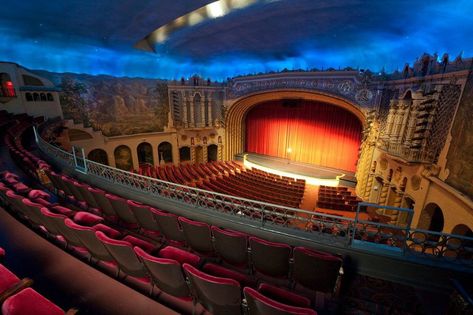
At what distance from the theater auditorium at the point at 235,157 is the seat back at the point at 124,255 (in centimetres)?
2

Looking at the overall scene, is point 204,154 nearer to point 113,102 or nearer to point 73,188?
point 113,102

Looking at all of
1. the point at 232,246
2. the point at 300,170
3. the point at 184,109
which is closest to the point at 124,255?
the point at 232,246

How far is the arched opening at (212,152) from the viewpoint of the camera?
18.1 m

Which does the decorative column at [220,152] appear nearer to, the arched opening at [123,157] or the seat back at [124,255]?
the arched opening at [123,157]

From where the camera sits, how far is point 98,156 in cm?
1470

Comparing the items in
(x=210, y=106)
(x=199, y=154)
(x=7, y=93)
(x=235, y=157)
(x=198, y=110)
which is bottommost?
(x=235, y=157)

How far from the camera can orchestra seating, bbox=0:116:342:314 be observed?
6.58ft

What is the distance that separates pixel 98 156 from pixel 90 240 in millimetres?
14968

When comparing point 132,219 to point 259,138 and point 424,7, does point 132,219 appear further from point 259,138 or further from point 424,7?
point 259,138

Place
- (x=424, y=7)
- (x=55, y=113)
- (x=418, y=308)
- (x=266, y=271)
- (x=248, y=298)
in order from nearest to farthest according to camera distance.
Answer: (x=248, y=298) → (x=418, y=308) → (x=266, y=271) → (x=424, y=7) → (x=55, y=113)

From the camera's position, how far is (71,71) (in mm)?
13133

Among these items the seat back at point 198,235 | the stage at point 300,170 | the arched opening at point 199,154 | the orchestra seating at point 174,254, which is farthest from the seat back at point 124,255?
the arched opening at point 199,154

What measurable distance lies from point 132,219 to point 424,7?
10.6 metres

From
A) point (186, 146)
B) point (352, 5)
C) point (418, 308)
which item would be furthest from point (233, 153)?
point (418, 308)
